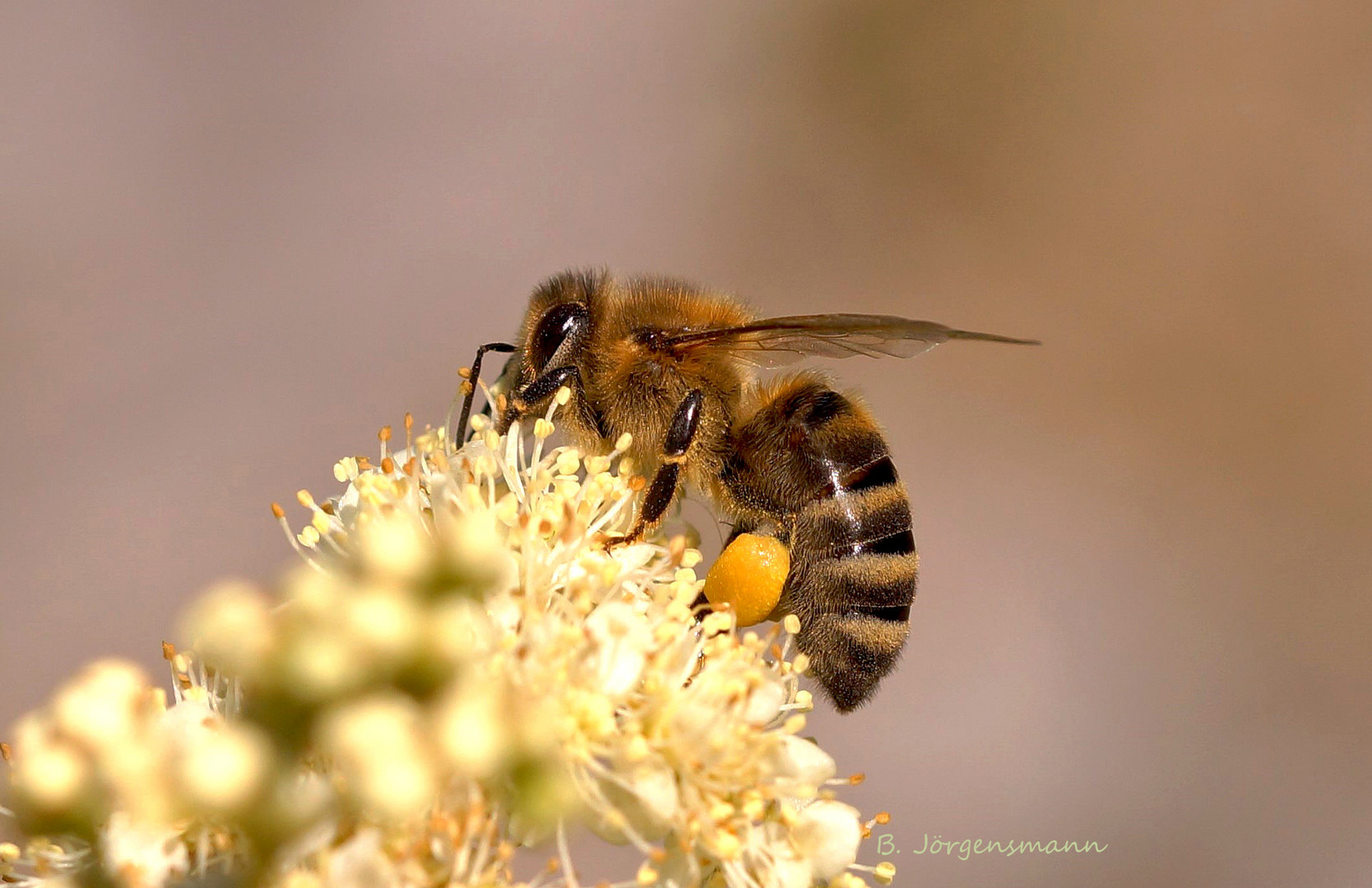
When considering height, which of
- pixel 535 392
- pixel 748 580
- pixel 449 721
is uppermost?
pixel 535 392

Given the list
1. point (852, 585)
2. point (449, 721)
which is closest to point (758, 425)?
point (852, 585)

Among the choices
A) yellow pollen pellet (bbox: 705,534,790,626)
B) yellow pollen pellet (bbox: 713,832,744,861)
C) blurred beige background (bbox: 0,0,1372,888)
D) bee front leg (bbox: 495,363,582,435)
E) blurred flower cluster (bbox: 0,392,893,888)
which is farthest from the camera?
blurred beige background (bbox: 0,0,1372,888)

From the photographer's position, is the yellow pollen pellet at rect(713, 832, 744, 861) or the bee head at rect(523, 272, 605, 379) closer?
the yellow pollen pellet at rect(713, 832, 744, 861)

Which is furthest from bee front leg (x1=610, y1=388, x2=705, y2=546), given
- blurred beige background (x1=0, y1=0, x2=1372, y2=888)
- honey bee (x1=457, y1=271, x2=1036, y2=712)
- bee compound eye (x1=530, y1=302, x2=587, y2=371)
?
blurred beige background (x1=0, y1=0, x2=1372, y2=888)

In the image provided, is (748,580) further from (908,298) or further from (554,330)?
(908,298)

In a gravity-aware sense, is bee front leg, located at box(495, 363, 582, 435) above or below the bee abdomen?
above

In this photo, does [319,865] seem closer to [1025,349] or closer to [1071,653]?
[1071,653]

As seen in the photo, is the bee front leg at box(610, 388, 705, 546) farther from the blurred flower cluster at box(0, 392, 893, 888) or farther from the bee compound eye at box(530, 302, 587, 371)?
the bee compound eye at box(530, 302, 587, 371)

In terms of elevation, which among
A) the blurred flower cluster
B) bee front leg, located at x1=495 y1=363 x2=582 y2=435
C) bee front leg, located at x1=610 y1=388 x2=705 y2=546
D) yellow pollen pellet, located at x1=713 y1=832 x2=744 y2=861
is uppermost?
bee front leg, located at x1=495 y1=363 x2=582 y2=435
